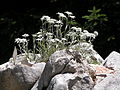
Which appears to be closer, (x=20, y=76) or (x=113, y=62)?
(x=20, y=76)

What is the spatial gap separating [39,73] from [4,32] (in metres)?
5.46

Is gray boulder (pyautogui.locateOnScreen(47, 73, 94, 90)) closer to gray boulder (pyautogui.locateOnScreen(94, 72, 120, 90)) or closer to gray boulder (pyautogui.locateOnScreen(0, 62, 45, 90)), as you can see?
gray boulder (pyautogui.locateOnScreen(94, 72, 120, 90))

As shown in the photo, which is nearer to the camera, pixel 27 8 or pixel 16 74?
pixel 16 74

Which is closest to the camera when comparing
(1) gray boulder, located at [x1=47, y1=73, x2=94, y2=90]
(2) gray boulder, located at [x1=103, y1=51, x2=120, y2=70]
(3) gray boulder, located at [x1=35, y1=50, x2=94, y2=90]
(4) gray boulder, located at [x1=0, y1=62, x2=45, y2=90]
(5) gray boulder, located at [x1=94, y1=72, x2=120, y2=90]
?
(5) gray boulder, located at [x1=94, y1=72, x2=120, y2=90]

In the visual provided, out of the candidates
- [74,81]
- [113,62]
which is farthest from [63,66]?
[113,62]

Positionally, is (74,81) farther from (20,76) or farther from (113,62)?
(113,62)

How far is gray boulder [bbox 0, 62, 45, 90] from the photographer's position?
17.9 feet

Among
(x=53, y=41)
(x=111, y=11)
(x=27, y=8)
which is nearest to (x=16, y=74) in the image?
(x=53, y=41)

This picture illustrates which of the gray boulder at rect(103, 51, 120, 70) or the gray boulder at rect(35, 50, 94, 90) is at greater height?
the gray boulder at rect(35, 50, 94, 90)

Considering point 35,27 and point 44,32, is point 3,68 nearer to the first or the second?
point 44,32

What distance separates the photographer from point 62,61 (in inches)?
202

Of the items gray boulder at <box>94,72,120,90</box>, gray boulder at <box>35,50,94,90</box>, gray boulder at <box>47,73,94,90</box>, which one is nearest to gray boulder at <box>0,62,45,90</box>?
gray boulder at <box>35,50,94,90</box>

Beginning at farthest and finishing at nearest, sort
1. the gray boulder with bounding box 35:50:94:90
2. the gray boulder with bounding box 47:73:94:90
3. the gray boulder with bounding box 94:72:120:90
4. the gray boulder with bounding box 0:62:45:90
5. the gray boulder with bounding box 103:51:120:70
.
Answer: the gray boulder with bounding box 103:51:120:70, the gray boulder with bounding box 0:62:45:90, the gray boulder with bounding box 35:50:94:90, the gray boulder with bounding box 47:73:94:90, the gray boulder with bounding box 94:72:120:90

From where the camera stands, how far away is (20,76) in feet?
17.9
